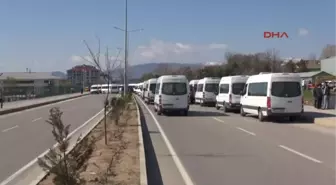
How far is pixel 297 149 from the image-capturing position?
1449 centimetres

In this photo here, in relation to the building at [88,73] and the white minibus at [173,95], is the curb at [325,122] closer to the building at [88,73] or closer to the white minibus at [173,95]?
the white minibus at [173,95]

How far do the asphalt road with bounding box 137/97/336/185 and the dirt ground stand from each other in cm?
70

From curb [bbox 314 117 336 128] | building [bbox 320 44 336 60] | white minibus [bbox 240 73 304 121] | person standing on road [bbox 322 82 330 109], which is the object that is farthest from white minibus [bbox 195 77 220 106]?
building [bbox 320 44 336 60]

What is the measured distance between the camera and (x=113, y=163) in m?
11.2

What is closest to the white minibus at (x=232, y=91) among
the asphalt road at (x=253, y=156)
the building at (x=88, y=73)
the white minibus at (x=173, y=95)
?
the white minibus at (x=173, y=95)

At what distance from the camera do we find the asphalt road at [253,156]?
9914 mm

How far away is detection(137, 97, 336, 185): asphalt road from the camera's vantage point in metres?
9.91

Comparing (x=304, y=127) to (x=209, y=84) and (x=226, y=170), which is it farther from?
→ (x=209, y=84)

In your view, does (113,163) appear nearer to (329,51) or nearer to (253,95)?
(253,95)

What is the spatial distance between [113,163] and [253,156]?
3824 mm

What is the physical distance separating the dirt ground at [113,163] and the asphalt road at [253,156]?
27.5 inches

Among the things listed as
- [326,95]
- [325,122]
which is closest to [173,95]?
[326,95]

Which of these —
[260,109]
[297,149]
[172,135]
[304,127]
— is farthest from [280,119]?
[297,149]

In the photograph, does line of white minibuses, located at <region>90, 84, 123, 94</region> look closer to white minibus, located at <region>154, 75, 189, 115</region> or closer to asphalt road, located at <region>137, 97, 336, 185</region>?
white minibus, located at <region>154, 75, 189, 115</region>
